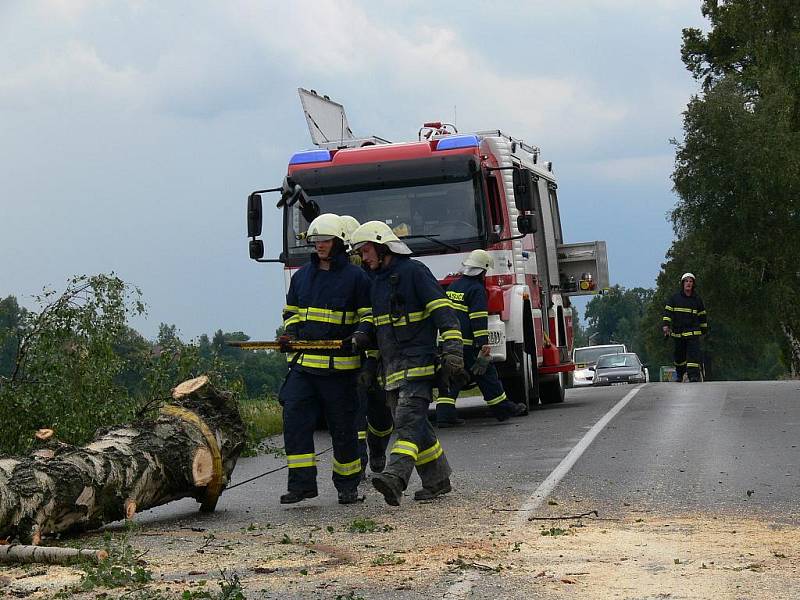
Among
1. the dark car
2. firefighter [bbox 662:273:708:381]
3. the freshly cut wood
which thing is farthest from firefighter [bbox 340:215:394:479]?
the dark car

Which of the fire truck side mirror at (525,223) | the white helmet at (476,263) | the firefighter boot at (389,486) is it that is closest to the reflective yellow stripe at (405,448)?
the firefighter boot at (389,486)

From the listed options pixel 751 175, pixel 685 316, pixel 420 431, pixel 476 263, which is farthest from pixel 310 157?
pixel 751 175

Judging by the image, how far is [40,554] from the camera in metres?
7.22

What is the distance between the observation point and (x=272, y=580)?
654 centimetres

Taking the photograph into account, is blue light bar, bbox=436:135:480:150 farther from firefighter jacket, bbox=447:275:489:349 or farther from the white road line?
the white road line

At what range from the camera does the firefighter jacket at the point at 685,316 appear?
24891mm

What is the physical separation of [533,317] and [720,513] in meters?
8.64

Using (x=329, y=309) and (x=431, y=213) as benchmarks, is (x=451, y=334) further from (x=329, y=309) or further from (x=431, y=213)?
(x=431, y=213)

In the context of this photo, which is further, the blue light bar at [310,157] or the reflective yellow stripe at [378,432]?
the blue light bar at [310,157]

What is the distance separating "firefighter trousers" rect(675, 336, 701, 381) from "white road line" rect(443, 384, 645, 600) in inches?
355

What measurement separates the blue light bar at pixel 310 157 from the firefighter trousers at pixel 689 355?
1142 centimetres

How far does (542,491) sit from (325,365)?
1.72m

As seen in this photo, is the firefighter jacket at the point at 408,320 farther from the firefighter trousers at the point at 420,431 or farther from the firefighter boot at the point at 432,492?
the firefighter boot at the point at 432,492

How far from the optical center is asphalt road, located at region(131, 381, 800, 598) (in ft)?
27.7
